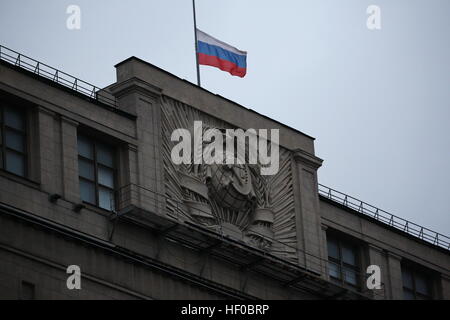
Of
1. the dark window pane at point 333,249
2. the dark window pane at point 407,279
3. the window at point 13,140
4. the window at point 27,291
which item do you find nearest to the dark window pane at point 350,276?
the dark window pane at point 333,249

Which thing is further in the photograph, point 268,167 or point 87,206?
point 268,167

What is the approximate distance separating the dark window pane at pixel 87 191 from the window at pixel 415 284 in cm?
1781

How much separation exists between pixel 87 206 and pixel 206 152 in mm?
6401

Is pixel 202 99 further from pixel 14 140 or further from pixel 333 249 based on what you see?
pixel 333 249

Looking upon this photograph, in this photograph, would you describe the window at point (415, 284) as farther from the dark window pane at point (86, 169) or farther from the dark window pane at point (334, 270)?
the dark window pane at point (86, 169)

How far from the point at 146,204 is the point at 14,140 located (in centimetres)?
554

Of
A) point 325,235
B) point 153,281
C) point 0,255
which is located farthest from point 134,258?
point 325,235

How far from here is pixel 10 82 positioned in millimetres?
60969

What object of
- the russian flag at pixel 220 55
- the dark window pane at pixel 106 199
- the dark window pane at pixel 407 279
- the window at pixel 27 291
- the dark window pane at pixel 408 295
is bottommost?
the window at pixel 27 291

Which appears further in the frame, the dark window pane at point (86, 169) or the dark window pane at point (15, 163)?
the dark window pane at point (86, 169)

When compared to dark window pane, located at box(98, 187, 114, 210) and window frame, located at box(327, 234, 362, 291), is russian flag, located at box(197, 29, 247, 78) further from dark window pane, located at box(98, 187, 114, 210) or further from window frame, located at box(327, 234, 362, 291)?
dark window pane, located at box(98, 187, 114, 210)

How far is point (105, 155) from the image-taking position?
210ft

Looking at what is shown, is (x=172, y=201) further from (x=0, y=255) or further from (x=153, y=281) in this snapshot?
(x=0, y=255)

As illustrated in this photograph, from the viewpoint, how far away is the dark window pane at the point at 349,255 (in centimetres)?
7288
